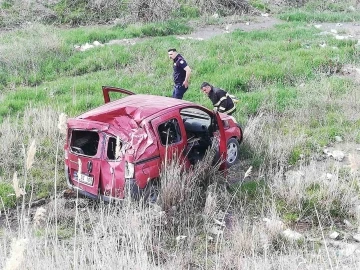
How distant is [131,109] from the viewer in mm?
7152

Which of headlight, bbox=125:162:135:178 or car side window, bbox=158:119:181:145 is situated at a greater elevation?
car side window, bbox=158:119:181:145

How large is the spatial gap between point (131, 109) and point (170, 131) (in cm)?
69

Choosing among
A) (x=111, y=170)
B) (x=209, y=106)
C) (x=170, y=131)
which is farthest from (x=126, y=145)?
(x=209, y=106)

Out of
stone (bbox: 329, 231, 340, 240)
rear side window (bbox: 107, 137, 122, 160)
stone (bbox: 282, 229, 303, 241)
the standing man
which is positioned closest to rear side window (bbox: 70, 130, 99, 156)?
rear side window (bbox: 107, 137, 122, 160)

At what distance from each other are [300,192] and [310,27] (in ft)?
37.7

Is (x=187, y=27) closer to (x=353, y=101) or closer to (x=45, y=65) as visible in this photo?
(x=45, y=65)

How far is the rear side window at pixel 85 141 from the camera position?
7.20 m

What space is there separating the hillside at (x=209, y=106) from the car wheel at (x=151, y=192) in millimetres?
293

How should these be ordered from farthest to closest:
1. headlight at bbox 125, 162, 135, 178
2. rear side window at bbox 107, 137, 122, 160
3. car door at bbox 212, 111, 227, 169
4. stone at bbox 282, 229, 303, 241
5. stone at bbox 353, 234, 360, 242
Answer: car door at bbox 212, 111, 227, 169, rear side window at bbox 107, 137, 122, 160, headlight at bbox 125, 162, 135, 178, stone at bbox 353, 234, 360, 242, stone at bbox 282, 229, 303, 241

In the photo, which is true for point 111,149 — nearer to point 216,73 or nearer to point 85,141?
point 85,141

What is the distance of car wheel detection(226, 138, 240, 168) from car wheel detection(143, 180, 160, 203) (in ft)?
6.03

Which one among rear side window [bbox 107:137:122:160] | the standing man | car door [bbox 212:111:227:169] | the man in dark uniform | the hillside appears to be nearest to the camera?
the hillside

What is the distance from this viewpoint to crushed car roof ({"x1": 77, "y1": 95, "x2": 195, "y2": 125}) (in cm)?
695

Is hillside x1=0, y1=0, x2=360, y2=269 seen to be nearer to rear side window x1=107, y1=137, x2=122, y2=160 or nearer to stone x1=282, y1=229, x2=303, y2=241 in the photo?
stone x1=282, y1=229, x2=303, y2=241
